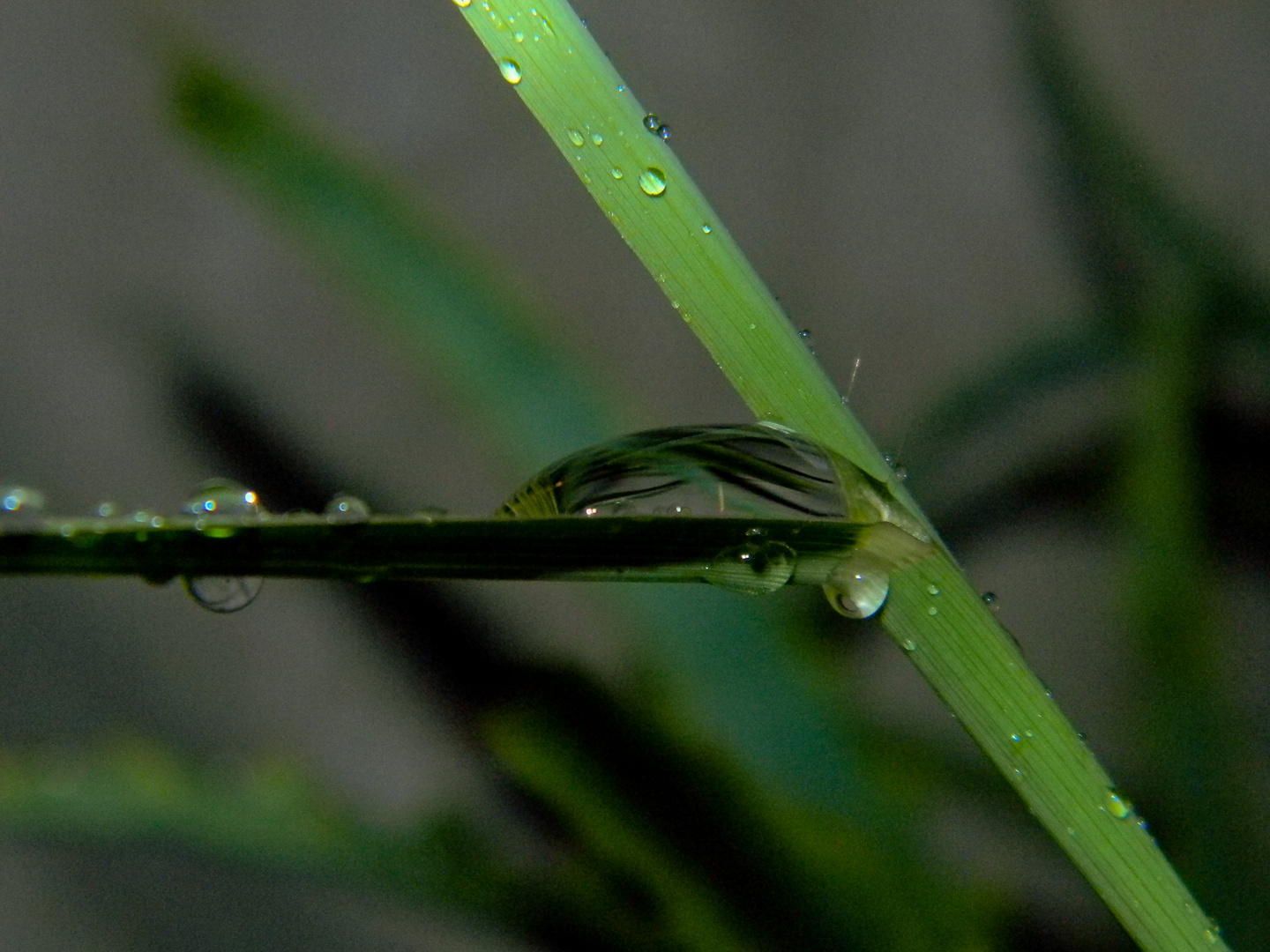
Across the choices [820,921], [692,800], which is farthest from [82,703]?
[820,921]

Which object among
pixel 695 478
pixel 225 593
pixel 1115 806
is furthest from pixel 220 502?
pixel 1115 806

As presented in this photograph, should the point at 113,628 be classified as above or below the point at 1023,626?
above

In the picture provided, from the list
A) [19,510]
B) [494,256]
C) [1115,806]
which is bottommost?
[1115,806]

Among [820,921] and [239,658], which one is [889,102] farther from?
[239,658]

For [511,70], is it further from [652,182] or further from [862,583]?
[862,583]

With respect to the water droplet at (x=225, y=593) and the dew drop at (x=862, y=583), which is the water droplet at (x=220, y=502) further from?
the dew drop at (x=862, y=583)

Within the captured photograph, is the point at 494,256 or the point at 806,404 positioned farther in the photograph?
the point at 494,256

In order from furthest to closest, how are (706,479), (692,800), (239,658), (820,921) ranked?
(239,658)
(692,800)
(820,921)
(706,479)

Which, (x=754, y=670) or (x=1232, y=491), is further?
(x=1232, y=491)
